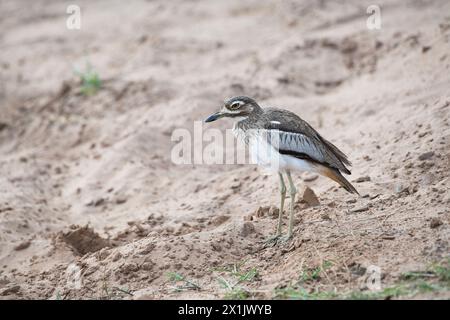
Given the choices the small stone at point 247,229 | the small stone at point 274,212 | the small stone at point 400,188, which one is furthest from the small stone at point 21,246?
the small stone at point 400,188

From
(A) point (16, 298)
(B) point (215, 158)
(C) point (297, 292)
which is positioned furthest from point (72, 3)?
(C) point (297, 292)

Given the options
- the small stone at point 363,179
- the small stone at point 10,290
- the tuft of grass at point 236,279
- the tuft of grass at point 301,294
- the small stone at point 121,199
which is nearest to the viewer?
the tuft of grass at point 301,294

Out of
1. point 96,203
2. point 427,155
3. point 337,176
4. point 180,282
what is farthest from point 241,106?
point 96,203

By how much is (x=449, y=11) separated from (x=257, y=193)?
189 inches

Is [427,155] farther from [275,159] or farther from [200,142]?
[200,142]

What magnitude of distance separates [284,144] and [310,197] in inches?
34.5

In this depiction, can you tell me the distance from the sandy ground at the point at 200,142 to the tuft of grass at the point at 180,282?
22mm

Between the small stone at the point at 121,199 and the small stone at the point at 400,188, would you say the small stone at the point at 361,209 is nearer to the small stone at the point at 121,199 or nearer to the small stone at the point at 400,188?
the small stone at the point at 400,188

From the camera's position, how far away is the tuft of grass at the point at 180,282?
16.2 feet

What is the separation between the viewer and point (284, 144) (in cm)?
549
